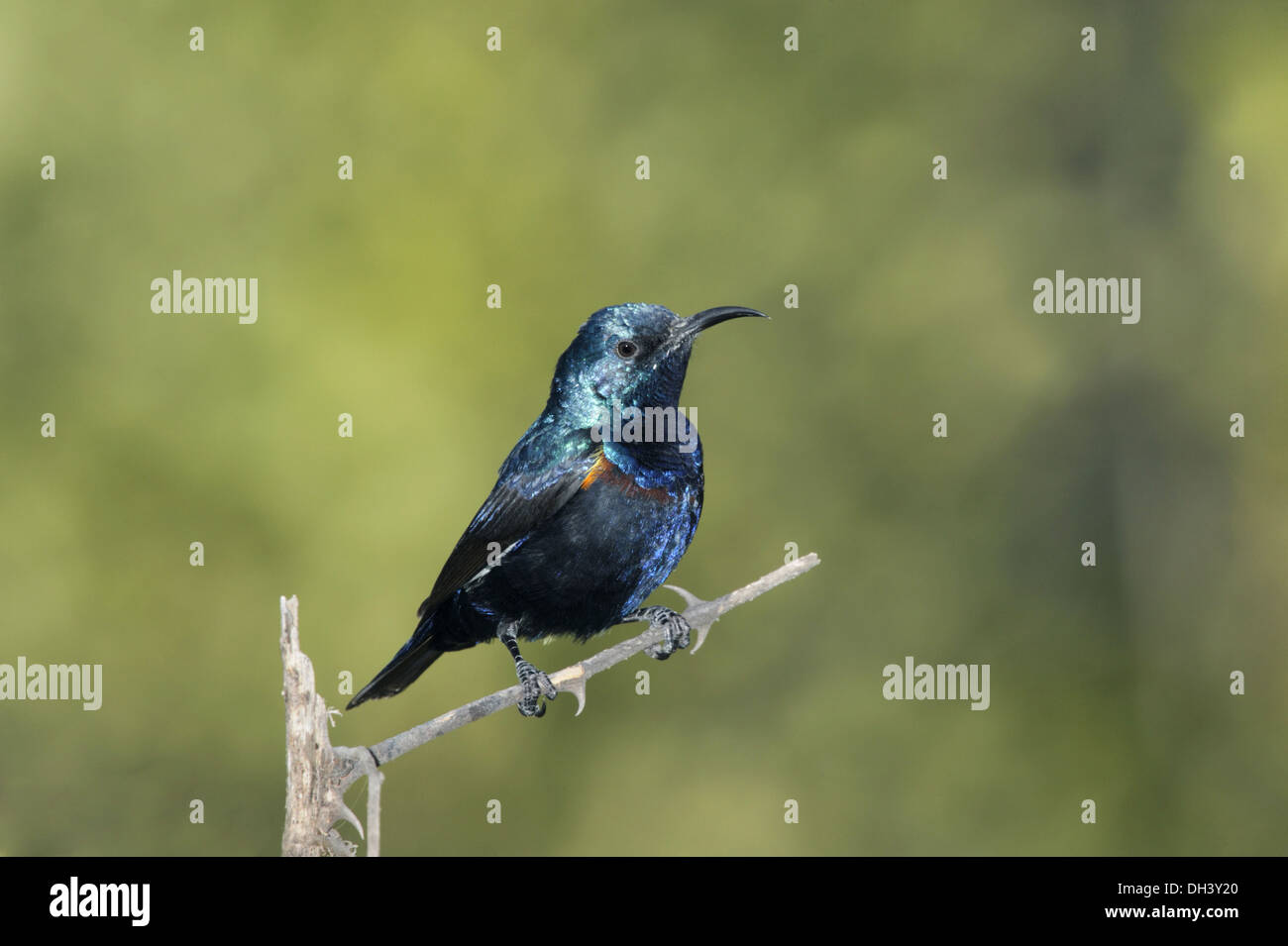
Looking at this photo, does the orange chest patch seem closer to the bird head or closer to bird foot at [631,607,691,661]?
the bird head

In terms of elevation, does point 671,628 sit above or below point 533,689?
above

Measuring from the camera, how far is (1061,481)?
34.1ft

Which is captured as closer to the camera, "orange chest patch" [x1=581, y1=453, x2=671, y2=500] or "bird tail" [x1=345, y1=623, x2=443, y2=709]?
"orange chest patch" [x1=581, y1=453, x2=671, y2=500]

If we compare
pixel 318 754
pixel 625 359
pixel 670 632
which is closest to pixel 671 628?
pixel 670 632

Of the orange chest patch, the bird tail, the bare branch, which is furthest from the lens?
the bird tail

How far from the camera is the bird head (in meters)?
6.23

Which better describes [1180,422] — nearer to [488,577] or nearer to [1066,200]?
[1066,200]

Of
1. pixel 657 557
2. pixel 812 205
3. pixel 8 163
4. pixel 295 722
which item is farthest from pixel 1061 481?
pixel 8 163

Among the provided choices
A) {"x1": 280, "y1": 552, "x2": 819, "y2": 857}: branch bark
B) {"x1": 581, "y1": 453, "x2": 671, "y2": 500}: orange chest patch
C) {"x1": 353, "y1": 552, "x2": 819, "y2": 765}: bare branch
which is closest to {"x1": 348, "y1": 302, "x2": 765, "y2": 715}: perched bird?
{"x1": 581, "y1": 453, "x2": 671, "y2": 500}: orange chest patch

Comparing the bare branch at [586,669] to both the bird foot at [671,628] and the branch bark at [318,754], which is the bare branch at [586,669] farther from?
the bird foot at [671,628]

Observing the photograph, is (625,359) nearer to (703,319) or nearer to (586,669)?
(703,319)

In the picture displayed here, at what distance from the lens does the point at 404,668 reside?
20.7 ft

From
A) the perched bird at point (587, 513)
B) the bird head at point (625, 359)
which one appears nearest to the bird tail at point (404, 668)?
the perched bird at point (587, 513)

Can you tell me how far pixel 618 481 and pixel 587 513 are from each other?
20 centimetres
